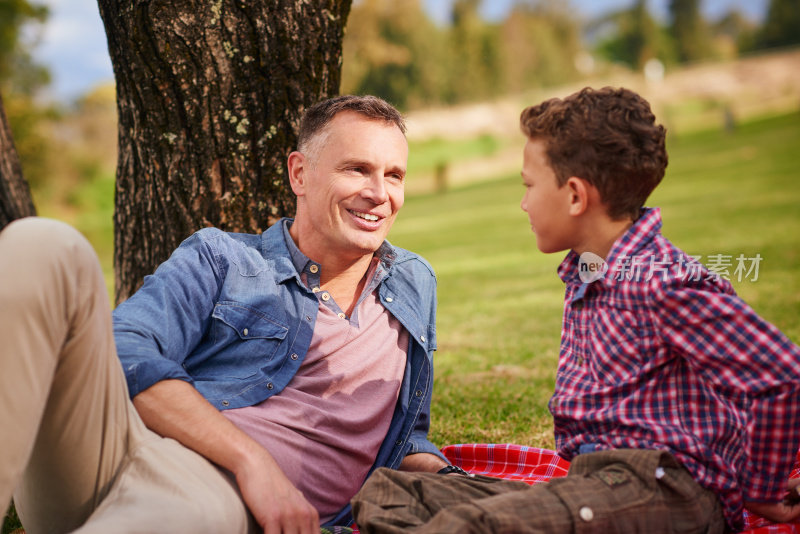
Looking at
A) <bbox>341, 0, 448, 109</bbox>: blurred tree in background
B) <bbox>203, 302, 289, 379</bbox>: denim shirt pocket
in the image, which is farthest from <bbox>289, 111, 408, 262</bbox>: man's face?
<bbox>341, 0, 448, 109</bbox>: blurred tree in background

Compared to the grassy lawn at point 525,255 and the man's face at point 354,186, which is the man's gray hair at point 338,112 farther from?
the grassy lawn at point 525,255

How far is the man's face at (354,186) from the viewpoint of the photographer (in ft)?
8.96

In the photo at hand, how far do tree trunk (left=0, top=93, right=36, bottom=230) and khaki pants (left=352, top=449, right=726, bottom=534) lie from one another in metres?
3.21

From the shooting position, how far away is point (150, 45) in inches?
133

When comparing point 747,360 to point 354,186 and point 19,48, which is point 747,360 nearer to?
point 354,186

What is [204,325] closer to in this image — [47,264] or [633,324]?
[47,264]

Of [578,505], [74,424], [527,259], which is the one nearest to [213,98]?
[74,424]

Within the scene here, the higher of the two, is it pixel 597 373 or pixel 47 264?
pixel 47 264

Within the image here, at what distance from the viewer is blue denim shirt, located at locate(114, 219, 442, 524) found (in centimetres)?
238

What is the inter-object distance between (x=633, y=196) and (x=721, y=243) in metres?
10.4

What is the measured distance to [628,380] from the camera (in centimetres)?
216

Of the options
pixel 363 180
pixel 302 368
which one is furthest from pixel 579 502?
pixel 363 180

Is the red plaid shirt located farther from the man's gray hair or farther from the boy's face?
the man's gray hair

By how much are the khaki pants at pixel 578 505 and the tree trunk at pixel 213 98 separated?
5.96 ft
